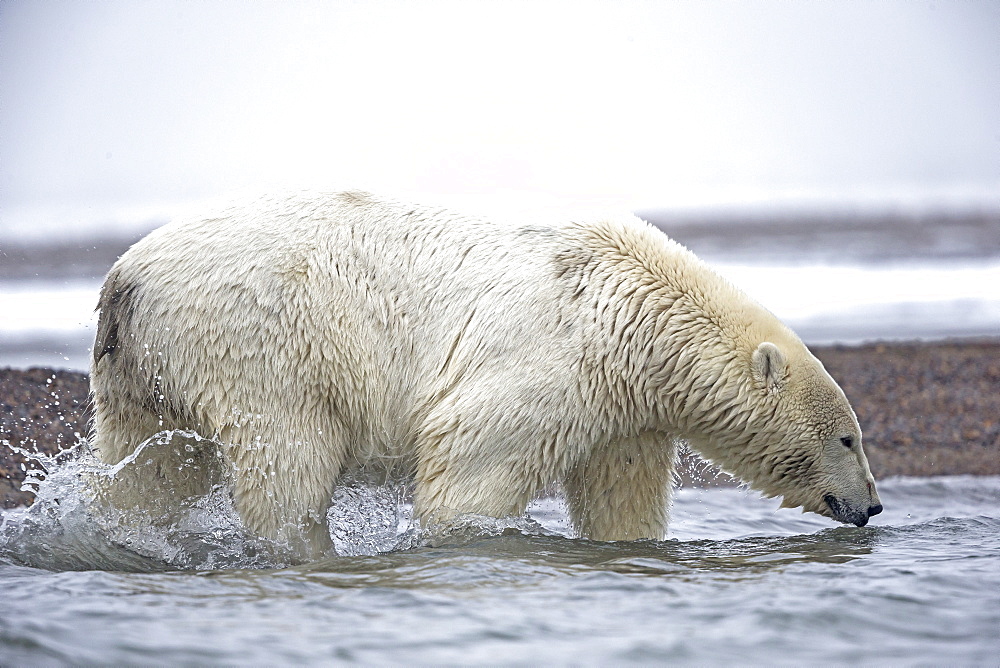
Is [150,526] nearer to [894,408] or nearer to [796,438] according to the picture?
[796,438]

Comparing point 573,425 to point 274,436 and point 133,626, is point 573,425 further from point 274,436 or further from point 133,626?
point 133,626

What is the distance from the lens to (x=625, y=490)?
15.7 feet

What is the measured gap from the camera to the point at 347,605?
3.52m

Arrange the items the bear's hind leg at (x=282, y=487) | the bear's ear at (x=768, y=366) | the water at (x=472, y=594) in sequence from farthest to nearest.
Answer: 1. the bear's ear at (x=768, y=366)
2. the bear's hind leg at (x=282, y=487)
3. the water at (x=472, y=594)

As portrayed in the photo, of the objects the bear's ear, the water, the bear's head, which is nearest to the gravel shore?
the bear's head

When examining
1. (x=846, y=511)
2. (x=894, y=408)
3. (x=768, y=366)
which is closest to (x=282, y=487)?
(x=768, y=366)

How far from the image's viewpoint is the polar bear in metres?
4.31

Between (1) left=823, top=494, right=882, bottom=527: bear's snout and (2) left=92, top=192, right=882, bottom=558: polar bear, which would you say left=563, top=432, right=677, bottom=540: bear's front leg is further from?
(1) left=823, top=494, right=882, bottom=527: bear's snout

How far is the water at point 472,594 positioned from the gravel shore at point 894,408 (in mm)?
1926

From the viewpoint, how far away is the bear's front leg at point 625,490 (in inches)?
185

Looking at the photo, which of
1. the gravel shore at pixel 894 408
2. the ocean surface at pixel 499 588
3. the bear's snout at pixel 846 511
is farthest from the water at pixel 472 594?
the gravel shore at pixel 894 408

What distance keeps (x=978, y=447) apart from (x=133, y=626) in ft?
21.5

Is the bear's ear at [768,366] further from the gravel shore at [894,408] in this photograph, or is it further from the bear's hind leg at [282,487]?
the gravel shore at [894,408]

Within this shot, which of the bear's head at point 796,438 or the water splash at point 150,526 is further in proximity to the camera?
the bear's head at point 796,438
